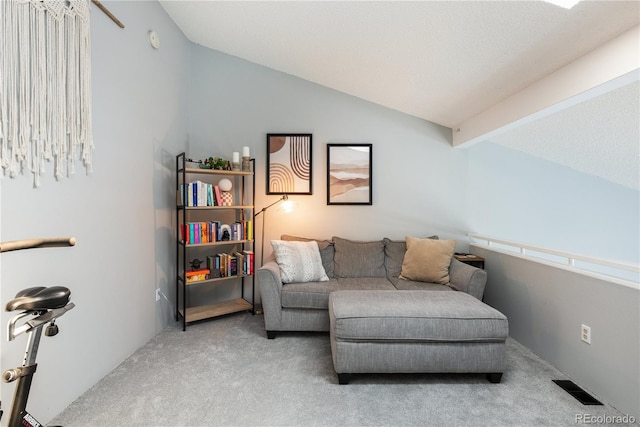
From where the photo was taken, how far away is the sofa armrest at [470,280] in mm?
2492

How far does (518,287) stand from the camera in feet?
8.43

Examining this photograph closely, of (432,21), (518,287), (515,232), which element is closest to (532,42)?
(432,21)

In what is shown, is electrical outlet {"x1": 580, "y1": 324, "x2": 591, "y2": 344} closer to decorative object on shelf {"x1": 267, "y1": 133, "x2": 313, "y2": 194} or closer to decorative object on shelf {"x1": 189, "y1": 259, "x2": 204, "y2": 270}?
decorative object on shelf {"x1": 267, "y1": 133, "x2": 313, "y2": 194}

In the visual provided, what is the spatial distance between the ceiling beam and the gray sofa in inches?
53.2

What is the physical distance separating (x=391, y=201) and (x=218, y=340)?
7.71ft

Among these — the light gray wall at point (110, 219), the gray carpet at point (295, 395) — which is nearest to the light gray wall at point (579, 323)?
the gray carpet at point (295, 395)

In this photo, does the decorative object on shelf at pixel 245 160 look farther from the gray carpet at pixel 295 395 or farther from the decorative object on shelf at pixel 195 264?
the gray carpet at pixel 295 395

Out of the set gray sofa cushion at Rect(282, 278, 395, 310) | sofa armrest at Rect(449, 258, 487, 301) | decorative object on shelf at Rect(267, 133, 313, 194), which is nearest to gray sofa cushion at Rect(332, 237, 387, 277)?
gray sofa cushion at Rect(282, 278, 395, 310)

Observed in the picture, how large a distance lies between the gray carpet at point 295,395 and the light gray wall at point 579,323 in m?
0.13

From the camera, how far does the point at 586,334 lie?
1900mm

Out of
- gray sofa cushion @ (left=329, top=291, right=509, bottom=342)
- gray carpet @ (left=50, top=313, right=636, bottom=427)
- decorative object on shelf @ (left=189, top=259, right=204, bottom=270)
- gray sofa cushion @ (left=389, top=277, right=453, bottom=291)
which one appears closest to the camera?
gray carpet @ (left=50, top=313, right=636, bottom=427)

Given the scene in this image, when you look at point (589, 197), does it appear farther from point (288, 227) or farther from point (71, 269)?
point (71, 269)

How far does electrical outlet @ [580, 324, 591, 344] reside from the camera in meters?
1.88

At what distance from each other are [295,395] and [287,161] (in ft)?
7.83
